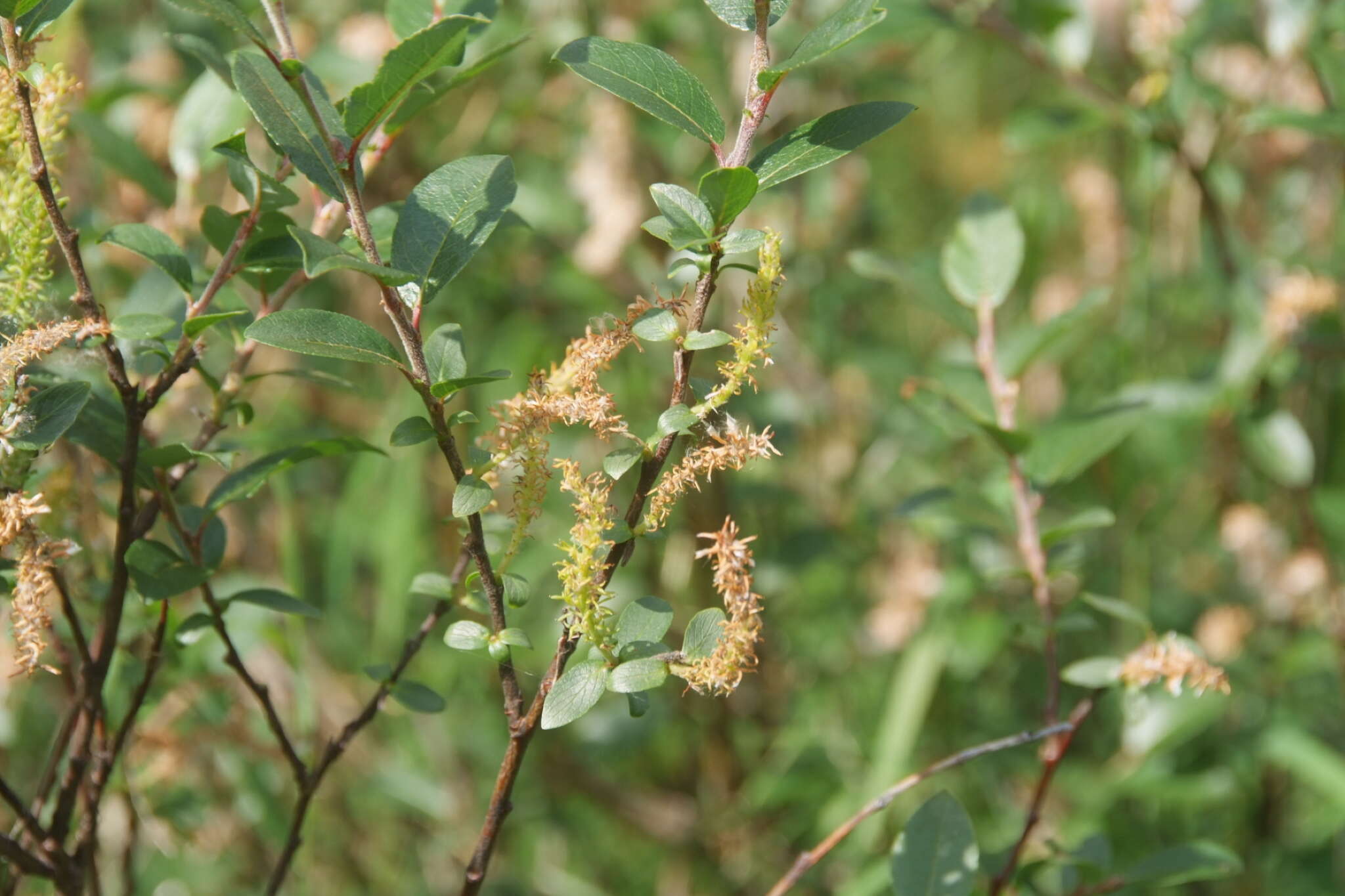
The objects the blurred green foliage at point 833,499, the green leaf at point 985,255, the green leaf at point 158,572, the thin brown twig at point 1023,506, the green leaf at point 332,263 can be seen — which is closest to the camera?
the green leaf at point 332,263

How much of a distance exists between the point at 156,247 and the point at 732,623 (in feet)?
0.82

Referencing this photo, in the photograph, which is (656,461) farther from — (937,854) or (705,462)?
(937,854)

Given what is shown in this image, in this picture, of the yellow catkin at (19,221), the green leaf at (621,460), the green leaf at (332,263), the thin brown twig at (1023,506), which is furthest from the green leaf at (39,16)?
the thin brown twig at (1023,506)

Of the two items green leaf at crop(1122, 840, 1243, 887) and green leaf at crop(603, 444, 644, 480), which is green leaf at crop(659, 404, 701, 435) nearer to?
green leaf at crop(603, 444, 644, 480)

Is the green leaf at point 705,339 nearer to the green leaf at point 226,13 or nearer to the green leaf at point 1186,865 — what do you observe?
the green leaf at point 226,13

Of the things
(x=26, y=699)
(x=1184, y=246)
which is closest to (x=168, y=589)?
→ (x=26, y=699)

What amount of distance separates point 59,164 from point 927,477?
0.82 meters

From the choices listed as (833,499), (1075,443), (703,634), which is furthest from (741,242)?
(833,499)

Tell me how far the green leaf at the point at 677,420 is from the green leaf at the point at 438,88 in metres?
0.11

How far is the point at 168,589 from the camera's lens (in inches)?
16.3

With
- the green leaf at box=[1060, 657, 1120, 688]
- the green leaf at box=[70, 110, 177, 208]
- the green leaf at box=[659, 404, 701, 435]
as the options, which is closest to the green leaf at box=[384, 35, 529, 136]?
the green leaf at box=[659, 404, 701, 435]

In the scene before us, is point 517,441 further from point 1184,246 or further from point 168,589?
point 1184,246

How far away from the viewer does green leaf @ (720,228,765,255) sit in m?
0.34

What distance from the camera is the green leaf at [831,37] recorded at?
0.33m
